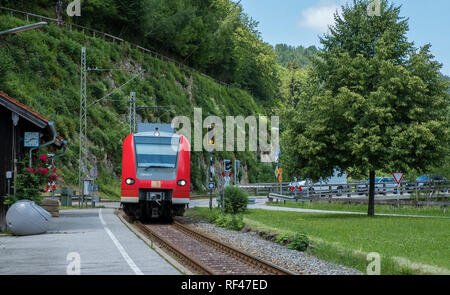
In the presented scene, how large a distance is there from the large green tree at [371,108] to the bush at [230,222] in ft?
20.4

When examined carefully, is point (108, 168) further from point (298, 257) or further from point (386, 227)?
point (298, 257)

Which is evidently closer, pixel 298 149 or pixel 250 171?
pixel 298 149

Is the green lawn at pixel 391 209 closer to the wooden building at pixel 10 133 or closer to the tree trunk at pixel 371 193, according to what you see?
the tree trunk at pixel 371 193

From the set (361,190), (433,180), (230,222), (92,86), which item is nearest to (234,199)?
(230,222)

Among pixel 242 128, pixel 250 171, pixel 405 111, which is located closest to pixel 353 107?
pixel 405 111

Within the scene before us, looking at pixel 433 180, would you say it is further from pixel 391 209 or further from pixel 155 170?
pixel 155 170

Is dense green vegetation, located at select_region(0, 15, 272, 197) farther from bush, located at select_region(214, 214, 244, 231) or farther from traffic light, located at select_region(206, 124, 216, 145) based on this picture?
bush, located at select_region(214, 214, 244, 231)

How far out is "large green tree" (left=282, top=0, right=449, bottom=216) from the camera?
3005 cm

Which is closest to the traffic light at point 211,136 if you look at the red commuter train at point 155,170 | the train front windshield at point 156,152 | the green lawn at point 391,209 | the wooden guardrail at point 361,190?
the red commuter train at point 155,170

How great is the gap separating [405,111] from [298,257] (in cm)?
1668

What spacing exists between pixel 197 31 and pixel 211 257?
70.3 meters

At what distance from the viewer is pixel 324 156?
3141cm

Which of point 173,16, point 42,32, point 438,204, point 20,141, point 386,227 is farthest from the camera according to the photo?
point 173,16

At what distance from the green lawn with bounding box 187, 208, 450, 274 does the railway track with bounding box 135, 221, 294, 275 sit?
2.04 m
